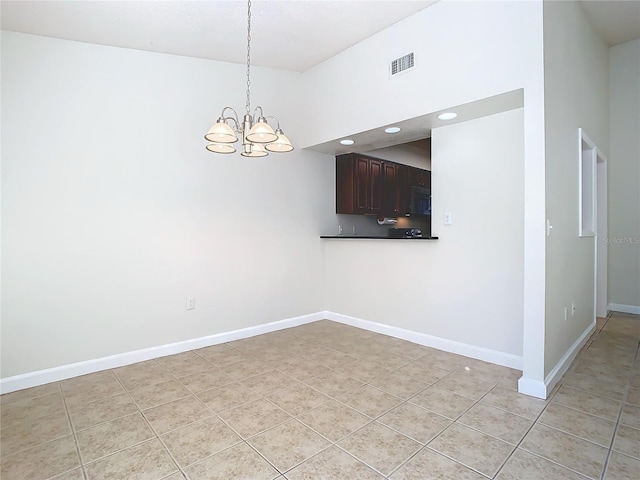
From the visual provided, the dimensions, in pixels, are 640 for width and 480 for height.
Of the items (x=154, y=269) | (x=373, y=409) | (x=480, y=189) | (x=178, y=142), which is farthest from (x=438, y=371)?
(x=178, y=142)

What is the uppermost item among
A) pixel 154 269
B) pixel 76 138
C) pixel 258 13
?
pixel 258 13

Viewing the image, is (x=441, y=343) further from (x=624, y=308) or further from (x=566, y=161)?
(x=624, y=308)

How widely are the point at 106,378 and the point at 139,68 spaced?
2661 mm

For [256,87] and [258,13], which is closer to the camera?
[258,13]

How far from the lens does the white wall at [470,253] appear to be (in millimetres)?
2844

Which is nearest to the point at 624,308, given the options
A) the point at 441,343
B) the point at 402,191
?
the point at 441,343

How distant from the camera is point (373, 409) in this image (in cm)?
219

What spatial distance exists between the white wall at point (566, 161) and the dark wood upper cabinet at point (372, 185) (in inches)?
94.7

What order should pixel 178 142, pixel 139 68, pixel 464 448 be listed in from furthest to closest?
pixel 178 142 < pixel 139 68 < pixel 464 448

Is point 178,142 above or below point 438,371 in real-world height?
above

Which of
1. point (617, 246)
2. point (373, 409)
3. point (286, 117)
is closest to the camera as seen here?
point (373, 409)

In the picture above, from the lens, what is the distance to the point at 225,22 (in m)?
2.79

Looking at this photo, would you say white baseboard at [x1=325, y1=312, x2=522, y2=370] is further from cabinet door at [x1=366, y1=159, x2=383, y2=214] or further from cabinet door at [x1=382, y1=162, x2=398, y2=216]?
cabinet door at [x1=382, y1=162, x2=398, y2=216]

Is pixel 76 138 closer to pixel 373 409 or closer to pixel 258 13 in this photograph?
pixel 258 13
